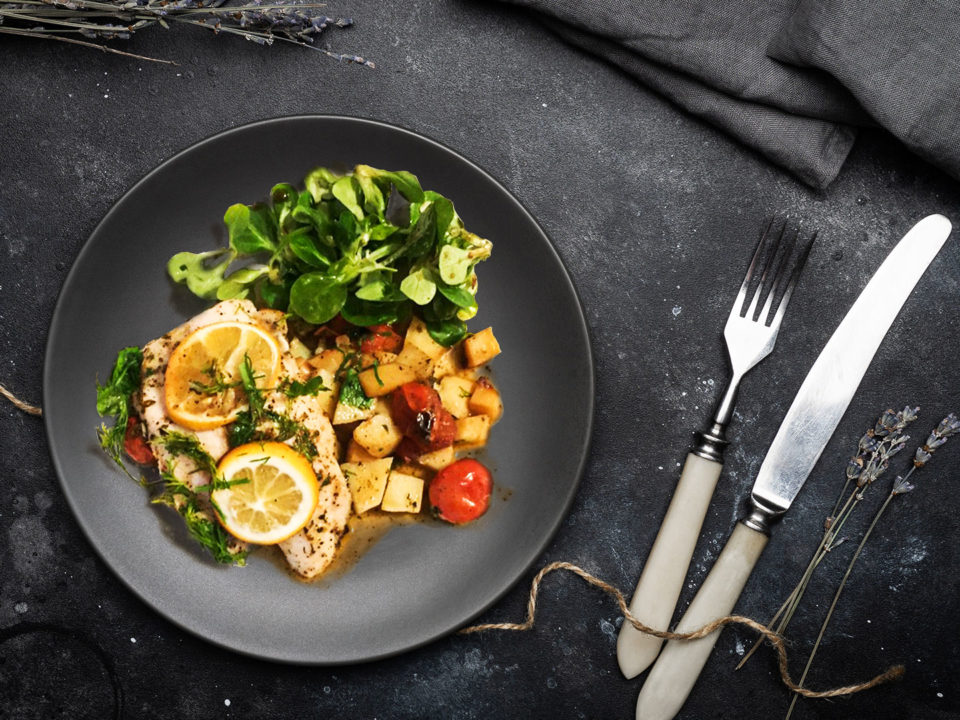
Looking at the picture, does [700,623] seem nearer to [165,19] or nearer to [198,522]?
[198,522]

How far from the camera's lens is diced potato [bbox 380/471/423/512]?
222cm

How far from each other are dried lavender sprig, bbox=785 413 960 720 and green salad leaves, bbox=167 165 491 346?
1.48 meters

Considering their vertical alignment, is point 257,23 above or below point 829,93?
below

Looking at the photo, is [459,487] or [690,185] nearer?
[459,487]

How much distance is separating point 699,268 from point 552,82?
0.81 metres

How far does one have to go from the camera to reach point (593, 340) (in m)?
2.39

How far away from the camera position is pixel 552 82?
246cm

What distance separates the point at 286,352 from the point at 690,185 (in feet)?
4.75

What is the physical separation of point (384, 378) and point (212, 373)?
0.50m

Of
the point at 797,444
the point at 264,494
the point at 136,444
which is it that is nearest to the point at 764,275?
the point at 797,444

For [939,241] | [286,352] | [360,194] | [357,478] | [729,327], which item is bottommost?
[357,478]

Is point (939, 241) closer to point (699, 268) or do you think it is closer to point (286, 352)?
point (699, 268)

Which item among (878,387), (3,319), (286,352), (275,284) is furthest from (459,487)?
(3,319)

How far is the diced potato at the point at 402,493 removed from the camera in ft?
7.29
